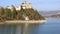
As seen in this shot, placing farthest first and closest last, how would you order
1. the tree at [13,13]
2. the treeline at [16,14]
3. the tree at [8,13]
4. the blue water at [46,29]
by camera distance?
1. the tree at [13,13]
2. the tree at [8,13]
3. the treeline at [16,14]
4. the blue water at [46,29]

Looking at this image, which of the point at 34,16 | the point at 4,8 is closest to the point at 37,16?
the point at 34,16

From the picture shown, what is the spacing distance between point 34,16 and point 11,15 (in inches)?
462

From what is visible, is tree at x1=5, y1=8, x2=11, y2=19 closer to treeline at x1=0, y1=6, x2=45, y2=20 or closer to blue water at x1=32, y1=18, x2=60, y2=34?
treeline at x1=0, y1=6, x2=45, y2=20

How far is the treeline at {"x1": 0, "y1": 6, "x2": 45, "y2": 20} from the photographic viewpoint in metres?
92.4

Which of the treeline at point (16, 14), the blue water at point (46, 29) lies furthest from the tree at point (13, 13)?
the blue water at point (46, 29)

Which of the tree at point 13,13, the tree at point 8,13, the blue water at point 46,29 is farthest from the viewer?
the tree at point 13,13

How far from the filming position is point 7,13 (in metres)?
94.5

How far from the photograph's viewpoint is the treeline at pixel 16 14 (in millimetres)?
92363

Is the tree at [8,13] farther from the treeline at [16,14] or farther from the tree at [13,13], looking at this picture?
the tree at [13,13]

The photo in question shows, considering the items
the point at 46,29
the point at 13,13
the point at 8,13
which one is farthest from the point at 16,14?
the point at 46,29

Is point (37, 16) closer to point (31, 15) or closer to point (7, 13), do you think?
point (31, 15)

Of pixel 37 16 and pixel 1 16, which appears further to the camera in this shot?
pixel 37 16

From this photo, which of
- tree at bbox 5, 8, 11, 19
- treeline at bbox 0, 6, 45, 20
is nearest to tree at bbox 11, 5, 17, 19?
treeline at bbox 0, 6, 45, 20

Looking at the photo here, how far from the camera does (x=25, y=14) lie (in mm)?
100188
